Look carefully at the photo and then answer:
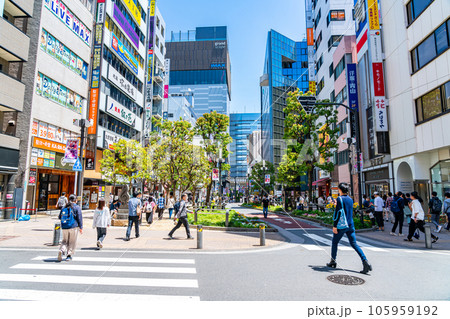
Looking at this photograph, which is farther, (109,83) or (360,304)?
(109,83)

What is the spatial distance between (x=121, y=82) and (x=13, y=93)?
1657 cm

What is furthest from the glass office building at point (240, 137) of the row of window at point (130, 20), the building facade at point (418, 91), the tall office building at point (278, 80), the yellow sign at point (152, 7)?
the building facade at point (418, 91)

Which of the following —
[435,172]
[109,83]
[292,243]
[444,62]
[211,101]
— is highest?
[211,101]

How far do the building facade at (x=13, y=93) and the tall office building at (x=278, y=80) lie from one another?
67.1m

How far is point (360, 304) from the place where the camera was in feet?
15.5

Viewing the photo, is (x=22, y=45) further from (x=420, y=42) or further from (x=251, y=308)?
(x=420, y=42)

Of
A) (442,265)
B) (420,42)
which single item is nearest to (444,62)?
(420,42)

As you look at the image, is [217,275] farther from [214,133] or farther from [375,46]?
[375,46]

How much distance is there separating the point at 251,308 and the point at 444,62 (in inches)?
758

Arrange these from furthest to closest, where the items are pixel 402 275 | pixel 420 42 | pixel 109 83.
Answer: pixel 109 83 → pixel 420 42 → pixel 402 275

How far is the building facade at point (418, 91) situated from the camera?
1711 centimetres

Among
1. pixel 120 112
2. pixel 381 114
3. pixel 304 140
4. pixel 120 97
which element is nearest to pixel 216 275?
pixel 381 114

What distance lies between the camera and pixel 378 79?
76.6ft

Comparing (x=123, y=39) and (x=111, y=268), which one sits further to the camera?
(x=123, y=39)
